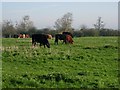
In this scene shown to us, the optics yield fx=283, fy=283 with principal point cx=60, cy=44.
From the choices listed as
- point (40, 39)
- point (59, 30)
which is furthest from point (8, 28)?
point (40, 39)

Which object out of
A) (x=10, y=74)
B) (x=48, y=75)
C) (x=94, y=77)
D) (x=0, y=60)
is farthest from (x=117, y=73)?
(x=0, y=60)

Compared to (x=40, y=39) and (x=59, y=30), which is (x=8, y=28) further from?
(x=40, y=39)

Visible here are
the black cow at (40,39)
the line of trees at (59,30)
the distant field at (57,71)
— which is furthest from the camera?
the line of trees at (59,30)

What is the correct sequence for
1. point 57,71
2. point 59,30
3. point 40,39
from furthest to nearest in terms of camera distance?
point 59,30 < point 40,39 < point 57,71

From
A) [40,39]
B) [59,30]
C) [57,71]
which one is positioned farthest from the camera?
[59,30]

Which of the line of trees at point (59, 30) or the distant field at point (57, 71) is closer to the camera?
the distant field at point (57, 71)

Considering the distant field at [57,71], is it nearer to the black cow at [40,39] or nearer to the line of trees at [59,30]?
the black cow at [40,39]

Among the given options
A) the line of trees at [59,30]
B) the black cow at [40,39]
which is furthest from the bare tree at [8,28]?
the black cow at [40,39]

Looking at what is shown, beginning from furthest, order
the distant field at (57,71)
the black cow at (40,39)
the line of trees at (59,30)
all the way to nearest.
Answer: the line of trees at (59,30), the black cow at (40,39), the distant field at (57,71)

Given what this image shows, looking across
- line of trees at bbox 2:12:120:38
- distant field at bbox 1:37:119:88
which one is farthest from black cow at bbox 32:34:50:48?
line of trees at bbox 2:12:120:38

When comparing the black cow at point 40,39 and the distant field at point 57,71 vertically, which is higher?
the black cow at point 40,39

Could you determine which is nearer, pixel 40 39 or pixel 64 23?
pixel 40 39

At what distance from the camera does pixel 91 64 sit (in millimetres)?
15297

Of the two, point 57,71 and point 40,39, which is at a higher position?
point 40,39
